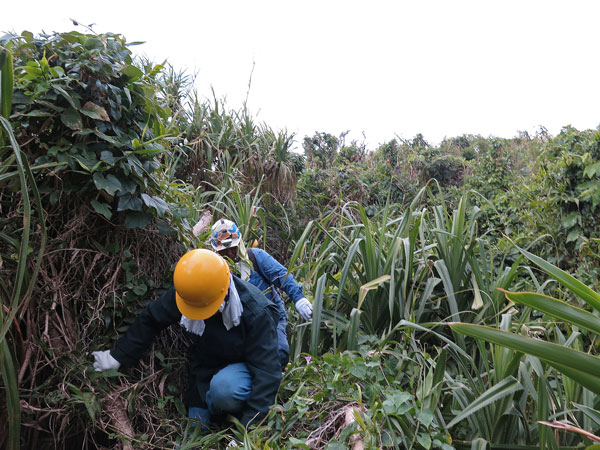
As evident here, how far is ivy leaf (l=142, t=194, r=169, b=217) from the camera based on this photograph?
2.13 metres

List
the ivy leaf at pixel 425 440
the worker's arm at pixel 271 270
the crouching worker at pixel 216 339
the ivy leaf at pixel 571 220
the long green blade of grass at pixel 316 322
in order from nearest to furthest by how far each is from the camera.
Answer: the ivy leaf at pixel 425 440 < the crouching worker at pixel 216 339 < the long green blade of grass at pixel 316 322 < the worker's arm at pixel 271 270 < the ivy leaf at pixel 571 220


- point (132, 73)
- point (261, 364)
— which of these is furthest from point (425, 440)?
point (132, 73)

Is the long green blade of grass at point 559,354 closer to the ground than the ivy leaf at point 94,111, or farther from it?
closer to the ground

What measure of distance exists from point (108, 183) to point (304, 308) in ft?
4.77

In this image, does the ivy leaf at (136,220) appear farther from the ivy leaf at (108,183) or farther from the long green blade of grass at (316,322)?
the long green blade of grass at (316,322)

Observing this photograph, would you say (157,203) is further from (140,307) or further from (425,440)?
(425,440)

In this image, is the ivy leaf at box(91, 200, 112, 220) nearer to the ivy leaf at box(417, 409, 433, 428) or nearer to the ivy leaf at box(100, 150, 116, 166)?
the ivy leaf at box(100, 150, 116, 166)

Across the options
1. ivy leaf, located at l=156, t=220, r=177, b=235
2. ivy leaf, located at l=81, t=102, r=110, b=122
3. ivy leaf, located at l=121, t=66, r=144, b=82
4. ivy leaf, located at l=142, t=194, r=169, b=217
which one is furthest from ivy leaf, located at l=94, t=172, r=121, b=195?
ivy leaf, located at l=121, t=66, r=144, b=82

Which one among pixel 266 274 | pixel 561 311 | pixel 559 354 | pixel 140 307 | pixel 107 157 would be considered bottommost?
pixel 140 307

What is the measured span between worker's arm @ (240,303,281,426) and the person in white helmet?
1.28 feet

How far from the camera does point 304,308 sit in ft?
9.50

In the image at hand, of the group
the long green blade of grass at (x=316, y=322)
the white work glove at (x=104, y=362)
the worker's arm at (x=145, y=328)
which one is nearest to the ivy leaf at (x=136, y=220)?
the worker's arm at (x=145, y=328)

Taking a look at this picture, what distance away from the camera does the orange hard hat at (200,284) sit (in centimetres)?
208

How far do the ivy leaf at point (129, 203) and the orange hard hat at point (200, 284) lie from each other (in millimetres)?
330
